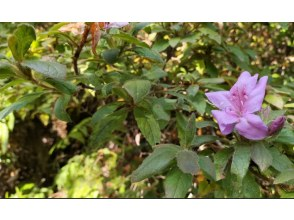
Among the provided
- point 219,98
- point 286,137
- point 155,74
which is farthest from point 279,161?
point 155,74

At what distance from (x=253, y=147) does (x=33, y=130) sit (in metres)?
2.62

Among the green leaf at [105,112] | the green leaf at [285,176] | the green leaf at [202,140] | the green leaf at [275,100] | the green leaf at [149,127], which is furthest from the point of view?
the green leaf at [275,100]

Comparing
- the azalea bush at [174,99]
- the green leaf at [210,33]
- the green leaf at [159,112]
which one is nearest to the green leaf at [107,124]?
the azalea bush at [174,99]

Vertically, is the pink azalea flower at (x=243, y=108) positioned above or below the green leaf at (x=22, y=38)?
below

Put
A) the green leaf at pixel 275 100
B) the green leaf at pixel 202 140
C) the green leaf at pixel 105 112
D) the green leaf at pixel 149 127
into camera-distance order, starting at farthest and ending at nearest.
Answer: the green leaf at pixel 275 100 < the green leaf at pixel 105 112 < the green leaf at pixel 149 127 < the green leaf at pixel 202 140

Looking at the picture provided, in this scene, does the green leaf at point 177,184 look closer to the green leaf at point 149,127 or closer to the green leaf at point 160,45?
the green leaf at point 149,127

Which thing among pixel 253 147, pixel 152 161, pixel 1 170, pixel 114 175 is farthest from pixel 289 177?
pixel 1 170

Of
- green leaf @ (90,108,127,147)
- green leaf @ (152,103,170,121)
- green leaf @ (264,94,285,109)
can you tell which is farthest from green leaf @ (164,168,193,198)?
green leaf @ (264,94,285,109)

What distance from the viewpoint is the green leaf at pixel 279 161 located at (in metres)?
0.78

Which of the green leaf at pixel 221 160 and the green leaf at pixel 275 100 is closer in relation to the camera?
the green leaf at pixel 221 160

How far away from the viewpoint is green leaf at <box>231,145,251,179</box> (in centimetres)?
73

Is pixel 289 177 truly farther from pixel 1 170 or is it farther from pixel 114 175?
pixel 1 170

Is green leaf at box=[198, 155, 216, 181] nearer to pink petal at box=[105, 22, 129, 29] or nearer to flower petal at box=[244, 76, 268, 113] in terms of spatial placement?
flower petal at box=[244, 76, 268, 113]

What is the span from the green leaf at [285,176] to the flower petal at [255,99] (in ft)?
0.40
